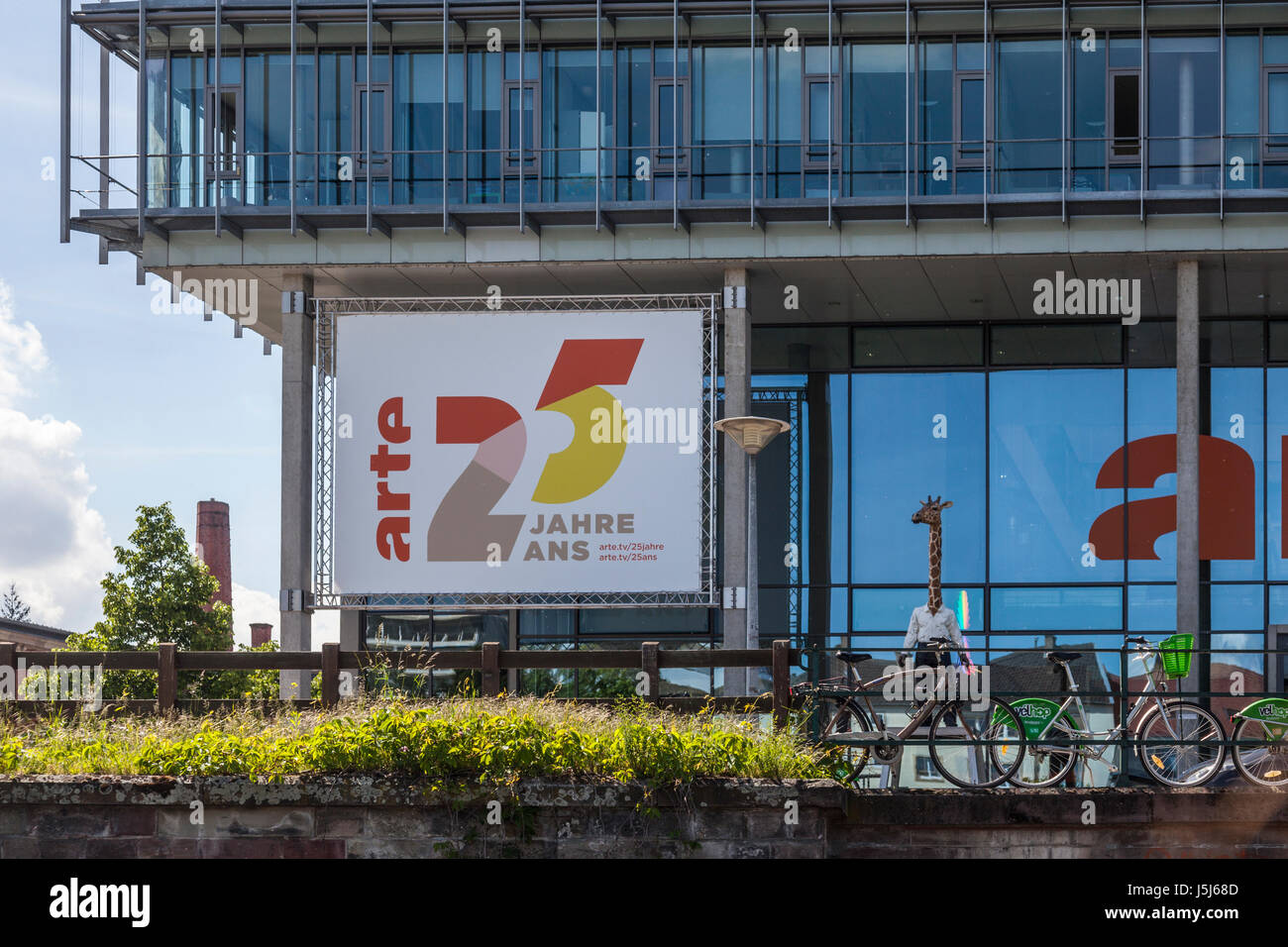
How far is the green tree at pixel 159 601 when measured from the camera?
3450 cm

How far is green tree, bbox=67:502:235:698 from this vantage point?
3450 cm

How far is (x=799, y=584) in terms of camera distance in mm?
27438

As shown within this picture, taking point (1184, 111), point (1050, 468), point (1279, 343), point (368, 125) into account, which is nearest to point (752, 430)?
point (368, 125)

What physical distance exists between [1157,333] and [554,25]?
11.7 meters

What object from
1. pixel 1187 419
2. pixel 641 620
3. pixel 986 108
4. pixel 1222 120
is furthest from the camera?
pixel 641 620

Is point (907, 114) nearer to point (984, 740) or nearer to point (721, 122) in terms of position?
point (721, 122)

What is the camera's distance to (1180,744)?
14023 mm

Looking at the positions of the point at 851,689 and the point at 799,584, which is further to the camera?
the point at 799,584

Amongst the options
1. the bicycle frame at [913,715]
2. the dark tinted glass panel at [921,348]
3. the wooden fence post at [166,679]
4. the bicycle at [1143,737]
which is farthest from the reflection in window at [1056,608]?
the wooden fence post at [166,679]

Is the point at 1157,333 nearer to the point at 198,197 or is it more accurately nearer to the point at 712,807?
the point at 198,197

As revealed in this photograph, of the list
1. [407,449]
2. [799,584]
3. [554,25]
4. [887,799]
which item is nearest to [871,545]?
[799,584]

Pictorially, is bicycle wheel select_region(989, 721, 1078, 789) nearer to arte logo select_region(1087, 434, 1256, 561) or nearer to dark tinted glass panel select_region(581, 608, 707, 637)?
dark tinted glass panel select_region(581, 608, 707, 637)

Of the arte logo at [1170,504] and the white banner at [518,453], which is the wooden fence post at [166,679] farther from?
the arte logo at [1170,504]

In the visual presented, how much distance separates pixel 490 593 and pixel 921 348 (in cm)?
883
